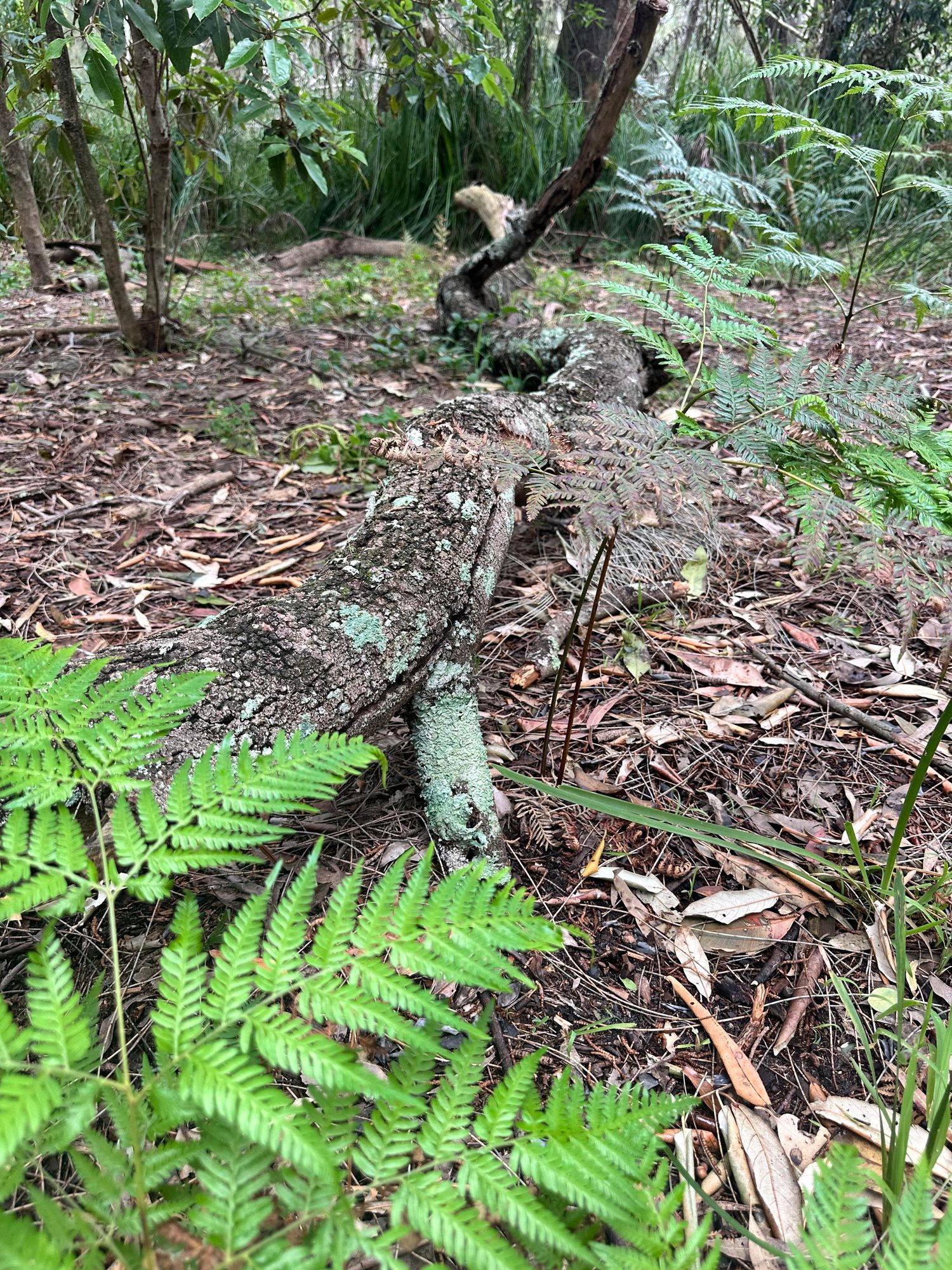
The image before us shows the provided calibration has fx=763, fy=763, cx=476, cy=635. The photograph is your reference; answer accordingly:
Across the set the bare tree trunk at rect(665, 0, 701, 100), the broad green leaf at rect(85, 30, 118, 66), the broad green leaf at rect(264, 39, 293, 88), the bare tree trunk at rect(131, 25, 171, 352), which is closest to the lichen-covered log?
the broad green leaf at rect(264, 39, 293, 88)

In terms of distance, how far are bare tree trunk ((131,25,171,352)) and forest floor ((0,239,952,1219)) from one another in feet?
0.66

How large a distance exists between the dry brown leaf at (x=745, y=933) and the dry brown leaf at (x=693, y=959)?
0.05 ft

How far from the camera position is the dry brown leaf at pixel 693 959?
1.45m

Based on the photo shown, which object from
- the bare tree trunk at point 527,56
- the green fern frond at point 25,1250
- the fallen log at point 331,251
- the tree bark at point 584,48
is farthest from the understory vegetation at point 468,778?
the tree bark at point 584,48

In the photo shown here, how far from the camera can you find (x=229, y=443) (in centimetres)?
330

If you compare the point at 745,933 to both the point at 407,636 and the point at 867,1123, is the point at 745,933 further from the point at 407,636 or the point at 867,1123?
the point at 407,636

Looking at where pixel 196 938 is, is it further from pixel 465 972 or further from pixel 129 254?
pixel 129 254

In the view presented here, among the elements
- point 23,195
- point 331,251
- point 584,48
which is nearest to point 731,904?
point 23,195

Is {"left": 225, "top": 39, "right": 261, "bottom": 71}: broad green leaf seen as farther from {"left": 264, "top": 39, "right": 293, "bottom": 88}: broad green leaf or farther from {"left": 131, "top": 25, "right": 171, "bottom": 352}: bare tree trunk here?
{"left": 131, "top": 25, "right": 171, "bottom": 352}: bare tree trunk

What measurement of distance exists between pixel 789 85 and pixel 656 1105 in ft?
30.4

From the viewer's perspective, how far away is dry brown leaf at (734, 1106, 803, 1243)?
113cm

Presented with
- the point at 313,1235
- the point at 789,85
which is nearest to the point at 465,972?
the point at 313,1235

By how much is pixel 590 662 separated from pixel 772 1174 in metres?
1.27

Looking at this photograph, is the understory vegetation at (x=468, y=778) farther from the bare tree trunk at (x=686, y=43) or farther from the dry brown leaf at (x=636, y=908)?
the bare tree trunk at (x=686, y=43)
